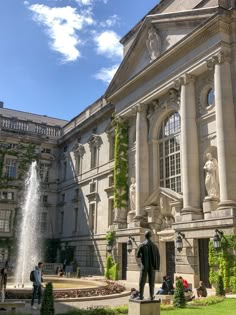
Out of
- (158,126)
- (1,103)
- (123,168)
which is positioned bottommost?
(123,168)

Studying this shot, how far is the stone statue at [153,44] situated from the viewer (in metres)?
29.3

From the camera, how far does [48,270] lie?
40.8 m

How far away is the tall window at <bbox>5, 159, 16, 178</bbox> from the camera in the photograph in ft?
153

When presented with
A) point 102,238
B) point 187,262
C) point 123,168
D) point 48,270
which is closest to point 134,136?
point 123,168

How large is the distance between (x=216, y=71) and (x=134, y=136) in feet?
37.0

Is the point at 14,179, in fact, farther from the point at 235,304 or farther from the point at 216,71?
the point at 235,304

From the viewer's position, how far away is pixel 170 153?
28.8m

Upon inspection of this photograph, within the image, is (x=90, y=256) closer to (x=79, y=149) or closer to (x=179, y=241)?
(x=79, y=149)

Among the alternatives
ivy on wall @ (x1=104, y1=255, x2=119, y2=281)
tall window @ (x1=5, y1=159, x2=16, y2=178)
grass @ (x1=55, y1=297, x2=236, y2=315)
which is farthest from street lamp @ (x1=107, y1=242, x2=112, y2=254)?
tall window @ (x1=5, y1=159, x2=16, y2=178)

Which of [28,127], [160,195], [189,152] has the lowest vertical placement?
[160,195]

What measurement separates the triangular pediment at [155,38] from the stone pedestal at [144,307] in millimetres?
19152

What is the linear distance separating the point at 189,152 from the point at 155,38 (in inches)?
405

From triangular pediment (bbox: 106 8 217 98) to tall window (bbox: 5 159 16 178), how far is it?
1859cm

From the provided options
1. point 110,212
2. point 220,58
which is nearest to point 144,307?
point 220,58
